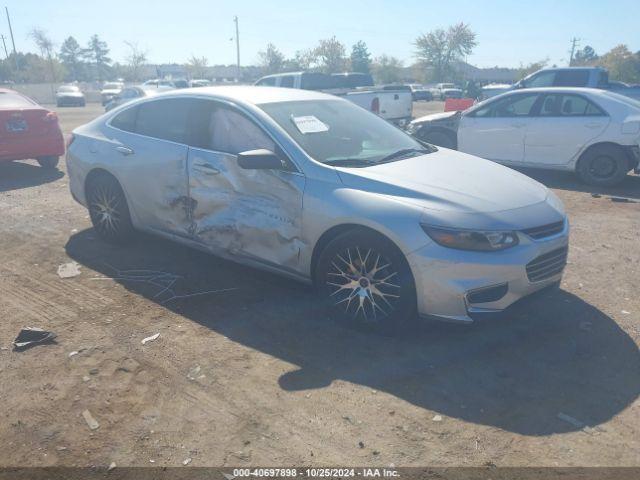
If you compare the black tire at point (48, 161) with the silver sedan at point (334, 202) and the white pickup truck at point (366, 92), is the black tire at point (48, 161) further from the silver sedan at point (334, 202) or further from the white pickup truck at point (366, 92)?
the white pickup truck at point (366, 92)

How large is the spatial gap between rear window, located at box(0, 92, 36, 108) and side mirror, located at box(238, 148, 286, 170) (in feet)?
24.1

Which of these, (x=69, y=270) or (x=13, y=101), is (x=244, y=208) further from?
(x=13, y=101)

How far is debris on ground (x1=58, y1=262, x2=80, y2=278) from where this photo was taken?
506cm

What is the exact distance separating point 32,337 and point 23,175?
287 inches

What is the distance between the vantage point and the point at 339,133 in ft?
15.0

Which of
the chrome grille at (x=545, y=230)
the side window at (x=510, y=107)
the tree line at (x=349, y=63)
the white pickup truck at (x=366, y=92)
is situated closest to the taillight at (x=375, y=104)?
the white pickup truck at (x=366, y=92)

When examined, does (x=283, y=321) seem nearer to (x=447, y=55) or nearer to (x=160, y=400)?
(x=160, y=400)

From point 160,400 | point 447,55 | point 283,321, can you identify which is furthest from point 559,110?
point 447,55

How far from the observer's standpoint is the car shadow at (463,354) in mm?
3105

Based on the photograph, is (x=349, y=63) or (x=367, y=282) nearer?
(x=367, y=282)

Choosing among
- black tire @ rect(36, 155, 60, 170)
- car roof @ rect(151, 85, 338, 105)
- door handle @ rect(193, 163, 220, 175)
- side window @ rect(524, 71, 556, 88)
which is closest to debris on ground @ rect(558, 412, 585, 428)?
door handle @ rect(193, 163, 220, 175)

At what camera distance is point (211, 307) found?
4.36 m

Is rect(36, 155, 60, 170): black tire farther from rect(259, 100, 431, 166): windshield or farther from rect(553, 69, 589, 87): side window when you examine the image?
rect(553, 69, 589, 87): side window

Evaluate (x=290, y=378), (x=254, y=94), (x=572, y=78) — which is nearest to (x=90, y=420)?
(x=290, y=378)
